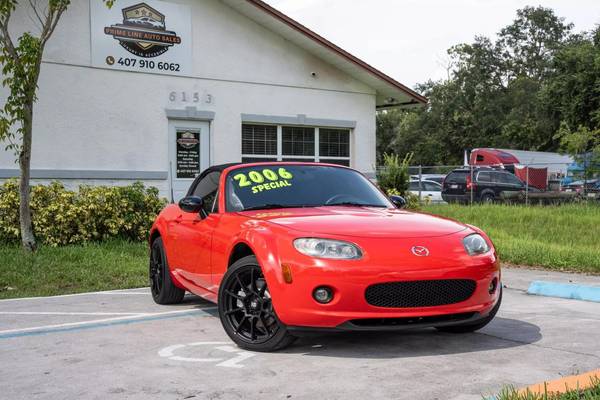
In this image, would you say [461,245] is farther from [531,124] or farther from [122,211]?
[531,124]

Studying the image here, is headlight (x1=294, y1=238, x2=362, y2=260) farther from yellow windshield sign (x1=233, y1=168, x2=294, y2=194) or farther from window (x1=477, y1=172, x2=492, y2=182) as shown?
window (x1=477, y1=172, x2=492, y2=182)

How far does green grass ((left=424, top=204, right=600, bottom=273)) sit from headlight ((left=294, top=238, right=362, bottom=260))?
6.63 metres

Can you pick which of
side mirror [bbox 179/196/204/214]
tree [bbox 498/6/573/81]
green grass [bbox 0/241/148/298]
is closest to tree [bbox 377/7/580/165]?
tree [bbox 498/6/573/81]

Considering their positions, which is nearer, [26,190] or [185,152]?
[26,190]

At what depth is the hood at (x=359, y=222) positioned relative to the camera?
499 cm

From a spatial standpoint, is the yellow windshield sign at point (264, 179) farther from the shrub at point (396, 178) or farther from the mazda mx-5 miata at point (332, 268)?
the shrub at point (396, 178)

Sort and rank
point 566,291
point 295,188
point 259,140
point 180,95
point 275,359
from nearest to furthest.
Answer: point 275,359 < point 295,188 < point 566,291 < point 180,95 < point 259,140

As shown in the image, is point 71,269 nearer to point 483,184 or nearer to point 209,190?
point 209,190

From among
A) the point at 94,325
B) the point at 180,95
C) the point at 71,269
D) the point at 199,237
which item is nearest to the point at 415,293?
the point at 199,237

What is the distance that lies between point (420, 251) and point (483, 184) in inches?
914

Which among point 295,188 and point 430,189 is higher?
point 295,188

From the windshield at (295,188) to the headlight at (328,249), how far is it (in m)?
1.11

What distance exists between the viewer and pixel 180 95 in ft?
51.7

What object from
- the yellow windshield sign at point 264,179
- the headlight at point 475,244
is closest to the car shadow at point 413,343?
the headlight at point 475,244
